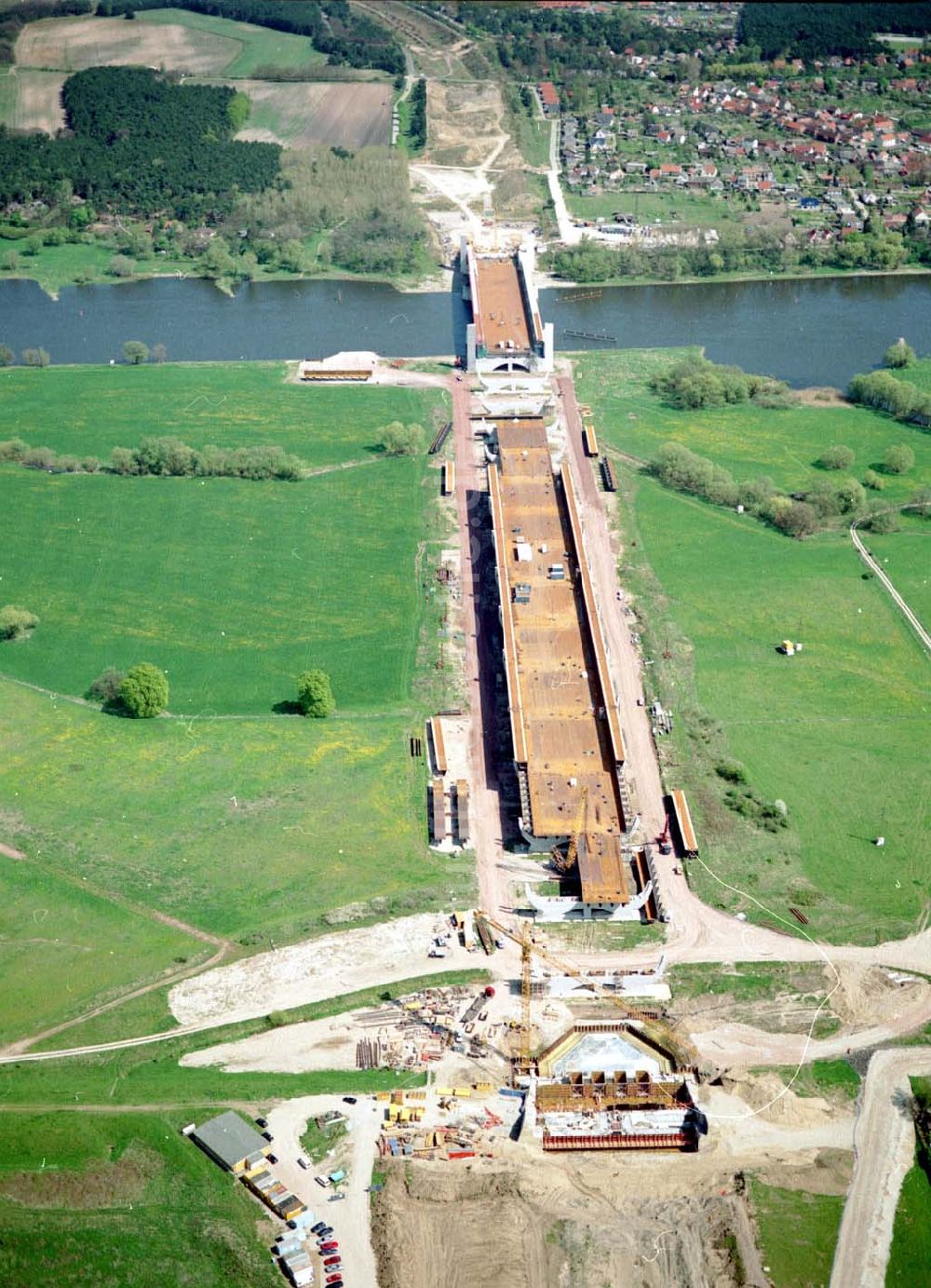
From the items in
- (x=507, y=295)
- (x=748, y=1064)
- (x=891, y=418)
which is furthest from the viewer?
(x=507, y=295)

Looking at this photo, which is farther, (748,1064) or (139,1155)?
(748,1064)

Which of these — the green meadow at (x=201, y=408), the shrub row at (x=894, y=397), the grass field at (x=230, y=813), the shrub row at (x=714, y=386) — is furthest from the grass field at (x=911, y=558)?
the green meadow at (x=201, y=408)

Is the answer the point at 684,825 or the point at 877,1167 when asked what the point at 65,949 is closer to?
the point at 684,825

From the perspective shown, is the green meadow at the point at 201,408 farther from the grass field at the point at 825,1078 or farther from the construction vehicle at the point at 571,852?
the grass field at the point at 825,1078

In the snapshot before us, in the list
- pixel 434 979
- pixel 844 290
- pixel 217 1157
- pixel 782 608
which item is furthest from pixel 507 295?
pixel 217 1157

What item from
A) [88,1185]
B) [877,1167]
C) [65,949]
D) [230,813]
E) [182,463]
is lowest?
[65,949]

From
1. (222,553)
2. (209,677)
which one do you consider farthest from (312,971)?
(222,553)

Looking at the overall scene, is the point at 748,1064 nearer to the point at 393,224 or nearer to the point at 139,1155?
the point at 139,1155
